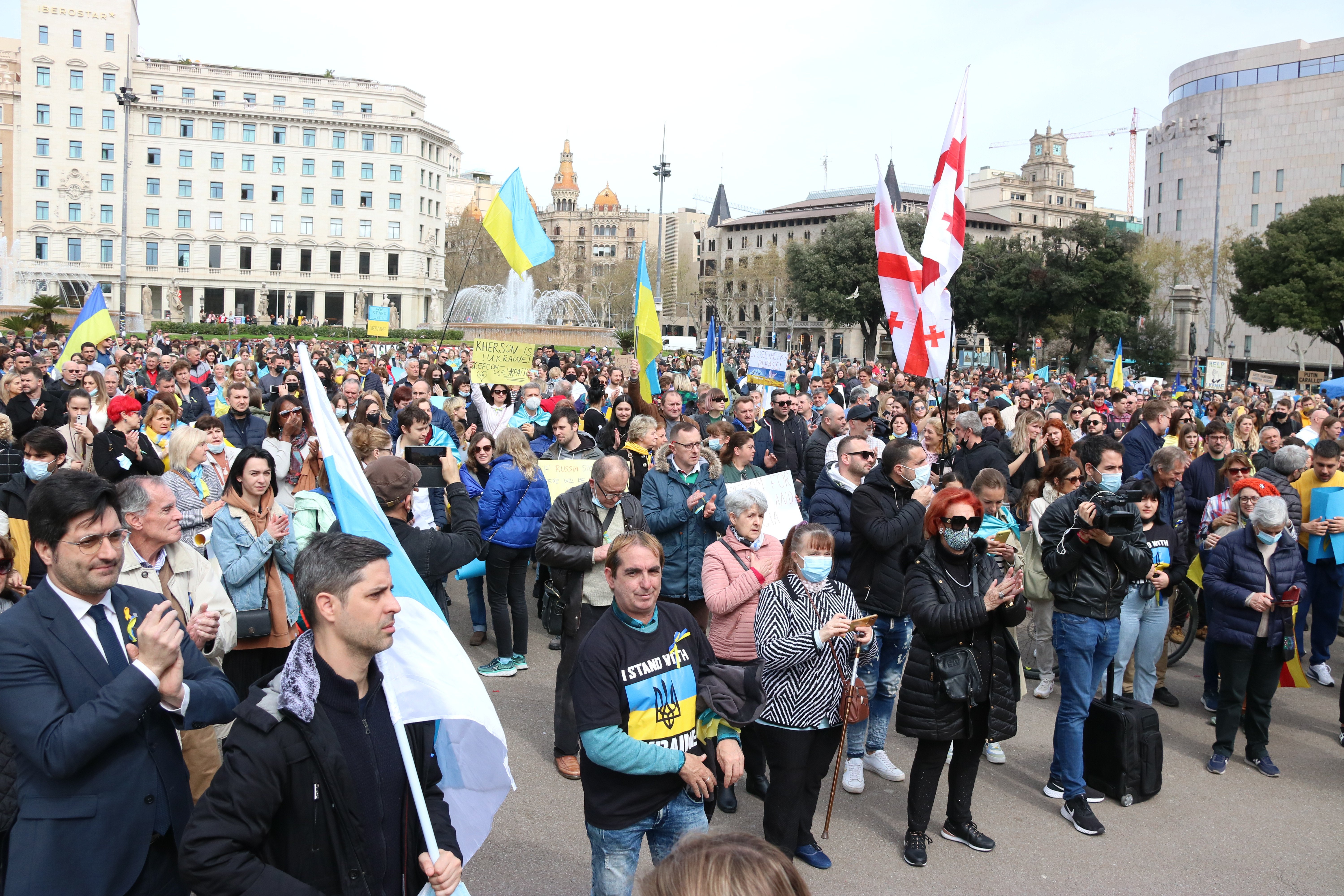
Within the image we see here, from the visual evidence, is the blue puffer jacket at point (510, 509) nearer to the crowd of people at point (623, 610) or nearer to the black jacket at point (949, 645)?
the crowd of people at point (623, 610)

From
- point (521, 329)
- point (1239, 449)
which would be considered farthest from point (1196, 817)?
point (521, 329)

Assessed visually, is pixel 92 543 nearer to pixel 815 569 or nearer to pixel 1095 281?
pixel 815 569

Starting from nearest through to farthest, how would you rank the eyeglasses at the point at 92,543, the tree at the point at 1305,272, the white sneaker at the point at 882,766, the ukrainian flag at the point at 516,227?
1. the eyeglasses at the point at 92,543
2. the white sneaker at the point at 882,766
3. the ukrainian flag at the point at 516,227
4. the tree at the point at 1305,272

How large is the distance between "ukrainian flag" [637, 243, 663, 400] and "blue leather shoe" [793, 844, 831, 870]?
278 inches

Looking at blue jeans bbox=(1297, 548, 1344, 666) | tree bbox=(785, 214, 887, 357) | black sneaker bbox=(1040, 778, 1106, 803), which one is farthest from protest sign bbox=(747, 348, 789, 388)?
tree bbox=(785, 214, 887, 357)

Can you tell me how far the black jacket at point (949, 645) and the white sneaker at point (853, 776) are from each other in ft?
3.60

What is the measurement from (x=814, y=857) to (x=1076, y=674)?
5.98 feet

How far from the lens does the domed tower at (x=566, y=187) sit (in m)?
159

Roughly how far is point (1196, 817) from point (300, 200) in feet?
295

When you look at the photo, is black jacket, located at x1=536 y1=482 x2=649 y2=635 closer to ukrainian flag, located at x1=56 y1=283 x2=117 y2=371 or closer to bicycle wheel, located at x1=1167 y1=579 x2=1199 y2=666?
bicycle wheel, located at x1=1167 y1=579 x2=1199 y2=666

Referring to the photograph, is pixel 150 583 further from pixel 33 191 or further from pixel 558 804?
pixel 33 191

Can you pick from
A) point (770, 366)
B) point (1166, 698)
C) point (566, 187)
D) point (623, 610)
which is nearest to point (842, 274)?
point (770, 366)

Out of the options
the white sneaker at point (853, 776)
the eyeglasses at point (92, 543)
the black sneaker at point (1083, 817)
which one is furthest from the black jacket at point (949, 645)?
the eyeglasses at point (92, 543)

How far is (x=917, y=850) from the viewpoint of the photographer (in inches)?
197
